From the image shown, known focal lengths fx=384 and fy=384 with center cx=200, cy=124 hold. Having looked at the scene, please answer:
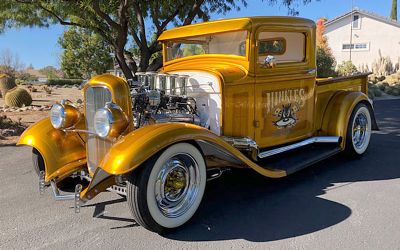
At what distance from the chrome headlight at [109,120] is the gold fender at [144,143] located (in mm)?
224

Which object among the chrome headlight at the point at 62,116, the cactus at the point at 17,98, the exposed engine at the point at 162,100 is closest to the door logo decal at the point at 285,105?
the exposed engine at the point at 162,100

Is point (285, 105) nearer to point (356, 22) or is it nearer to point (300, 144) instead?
point (300, 144)

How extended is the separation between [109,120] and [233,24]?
6.15 feet

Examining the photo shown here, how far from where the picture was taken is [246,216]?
11.7 ft

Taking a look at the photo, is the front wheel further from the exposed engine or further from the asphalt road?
the exposed engine

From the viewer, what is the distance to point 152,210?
3068mm

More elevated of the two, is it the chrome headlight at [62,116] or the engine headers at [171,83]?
the engine headers at [171,83]

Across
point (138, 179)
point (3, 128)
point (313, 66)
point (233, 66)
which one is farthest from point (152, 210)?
point (3, 128)

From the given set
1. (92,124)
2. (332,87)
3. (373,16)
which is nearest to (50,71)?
(373,16)

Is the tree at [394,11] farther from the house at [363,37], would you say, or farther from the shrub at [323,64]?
the shrub at [323,64]

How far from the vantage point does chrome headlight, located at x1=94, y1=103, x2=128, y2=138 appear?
10.6 feet

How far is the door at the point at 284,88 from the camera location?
4379 mm

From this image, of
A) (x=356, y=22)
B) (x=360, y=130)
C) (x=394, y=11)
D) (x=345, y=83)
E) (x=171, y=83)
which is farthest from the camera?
(x=394, y=11)

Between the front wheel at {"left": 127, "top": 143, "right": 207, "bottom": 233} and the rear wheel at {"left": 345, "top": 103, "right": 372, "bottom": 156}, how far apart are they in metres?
2.77
